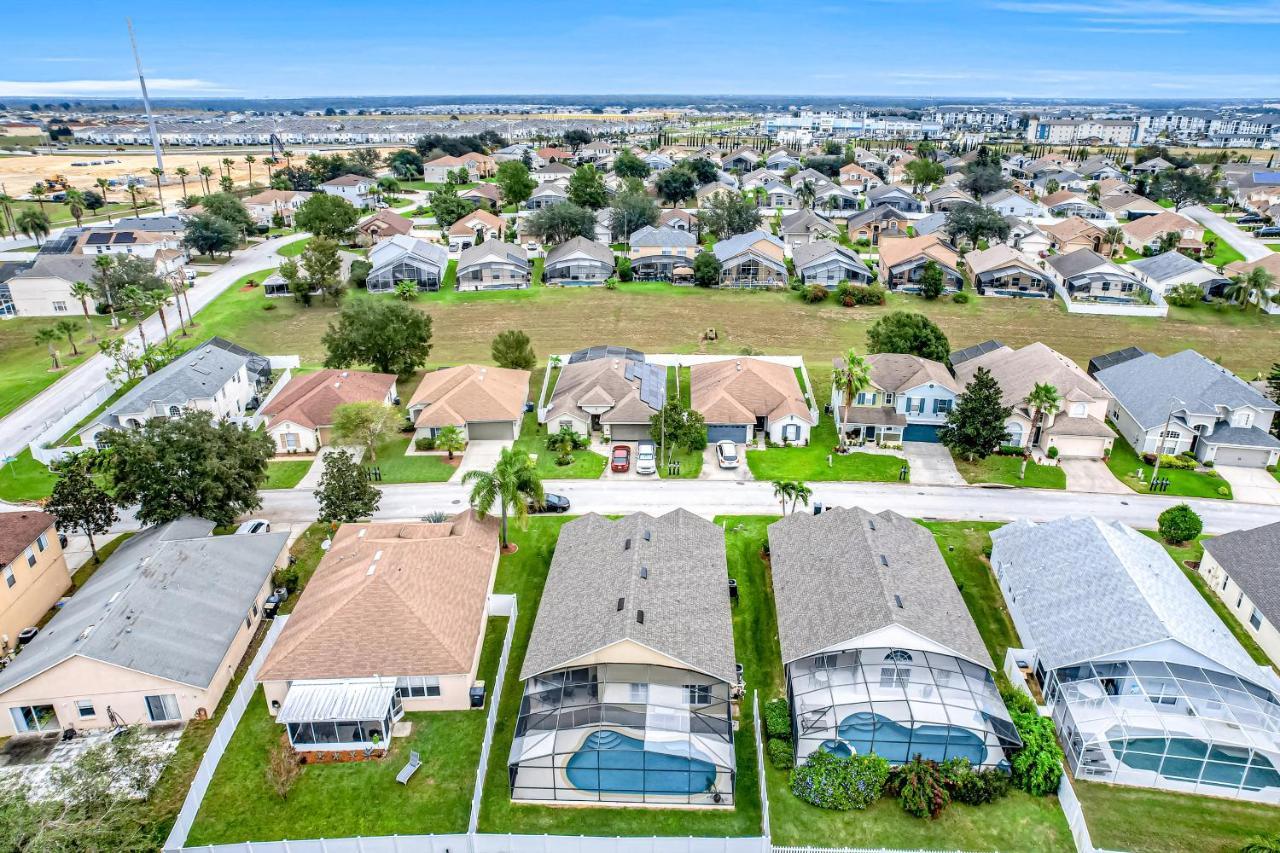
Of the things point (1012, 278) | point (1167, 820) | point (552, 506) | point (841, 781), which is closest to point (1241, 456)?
point (1167, 820)

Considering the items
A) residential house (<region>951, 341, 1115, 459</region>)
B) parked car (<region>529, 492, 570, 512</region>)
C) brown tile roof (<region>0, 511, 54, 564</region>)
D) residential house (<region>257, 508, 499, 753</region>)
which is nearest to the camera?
residential house (<region>257, 508, 499, 753</region>)

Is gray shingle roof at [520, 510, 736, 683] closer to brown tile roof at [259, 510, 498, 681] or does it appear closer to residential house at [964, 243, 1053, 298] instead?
brown tile roof at [259, 510, 498, 681]

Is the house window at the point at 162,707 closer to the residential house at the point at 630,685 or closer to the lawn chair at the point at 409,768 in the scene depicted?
the lawn chair at the point at 409,768

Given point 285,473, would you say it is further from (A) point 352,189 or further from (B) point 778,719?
(A) point 352,189

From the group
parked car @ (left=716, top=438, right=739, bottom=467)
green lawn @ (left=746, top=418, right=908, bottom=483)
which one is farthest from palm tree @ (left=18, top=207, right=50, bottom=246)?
green lawn @ (left=746, top=418, right=908, bottom=483)

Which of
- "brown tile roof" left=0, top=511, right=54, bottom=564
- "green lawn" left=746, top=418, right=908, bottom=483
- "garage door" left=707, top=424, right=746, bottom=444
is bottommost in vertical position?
"green lawn" left=746, top=418, right=908, bottom=483

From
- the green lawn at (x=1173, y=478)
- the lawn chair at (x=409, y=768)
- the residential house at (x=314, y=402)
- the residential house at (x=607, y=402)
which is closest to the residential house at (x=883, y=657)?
the lawn chair at (x=409, y=768)
